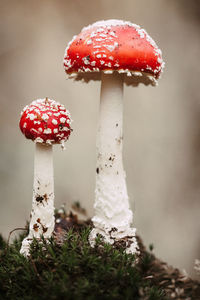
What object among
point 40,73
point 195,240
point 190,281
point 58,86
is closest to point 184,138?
point 195,240

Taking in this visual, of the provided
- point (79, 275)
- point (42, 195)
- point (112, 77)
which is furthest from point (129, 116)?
point (79, 275)

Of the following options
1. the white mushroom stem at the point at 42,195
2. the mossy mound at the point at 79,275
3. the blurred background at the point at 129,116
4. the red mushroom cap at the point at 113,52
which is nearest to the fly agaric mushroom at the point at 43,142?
the white mushroom stem at the point at 42,195

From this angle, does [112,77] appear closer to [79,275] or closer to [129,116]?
[79,275]

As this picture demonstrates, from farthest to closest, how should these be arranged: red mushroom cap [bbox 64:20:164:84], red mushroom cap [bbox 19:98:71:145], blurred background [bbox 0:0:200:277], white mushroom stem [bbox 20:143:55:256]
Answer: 1. blurred background [bbox 0:0:200:277]
2. white mushroom stem [bbox 20:143:55:256]
3. red mushroom cap [bbox 19:98:71:145]
4. red mushroom cap [bbox 64:20:164:84]

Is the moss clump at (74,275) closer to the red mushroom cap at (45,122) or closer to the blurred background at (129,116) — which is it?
the red mushroom cap at (45,122)

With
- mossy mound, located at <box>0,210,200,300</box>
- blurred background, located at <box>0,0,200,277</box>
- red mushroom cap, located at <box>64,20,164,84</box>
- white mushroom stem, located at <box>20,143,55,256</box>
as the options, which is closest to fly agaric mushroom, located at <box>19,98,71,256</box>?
white mushroom stem, located at <box>20,143,55,256</box>

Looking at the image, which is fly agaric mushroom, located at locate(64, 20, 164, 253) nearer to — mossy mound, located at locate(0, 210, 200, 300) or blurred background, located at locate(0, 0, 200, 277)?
mossy mound, located at locate(0, 210, 200, 300)
